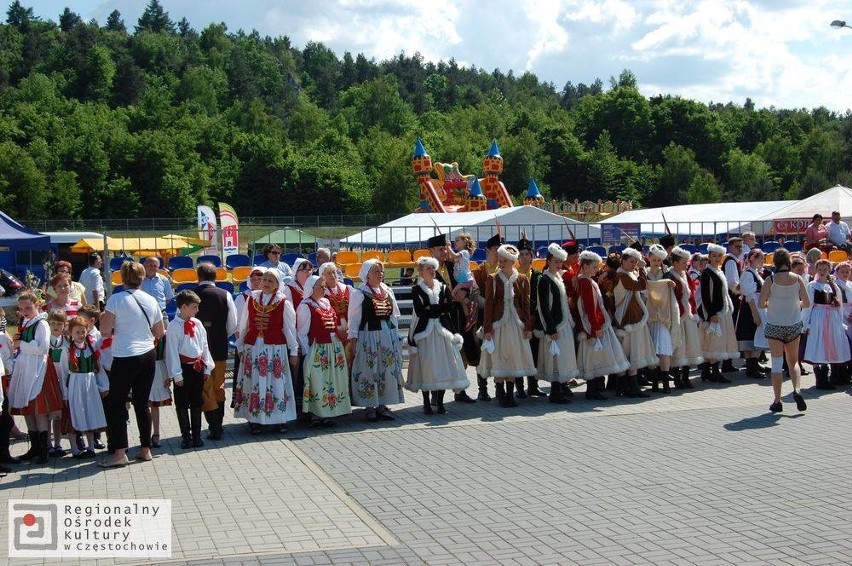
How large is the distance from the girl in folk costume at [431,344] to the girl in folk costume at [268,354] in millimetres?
1595

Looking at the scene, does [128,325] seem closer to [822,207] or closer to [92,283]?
[92,283]

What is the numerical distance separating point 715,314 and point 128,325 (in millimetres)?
7720

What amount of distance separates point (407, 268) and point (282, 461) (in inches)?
540

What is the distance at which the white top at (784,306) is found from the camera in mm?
10680

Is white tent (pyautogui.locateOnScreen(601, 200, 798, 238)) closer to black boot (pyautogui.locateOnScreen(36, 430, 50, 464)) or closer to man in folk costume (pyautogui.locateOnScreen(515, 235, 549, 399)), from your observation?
man in folk costume (pyautogui.locateOnScreen(515, 235, 549, 399))

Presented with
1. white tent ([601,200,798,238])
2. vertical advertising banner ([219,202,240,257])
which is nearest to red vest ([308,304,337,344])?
vertical advertising banner ([219,202,240,257])

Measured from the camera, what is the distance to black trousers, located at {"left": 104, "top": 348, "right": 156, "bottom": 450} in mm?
8430

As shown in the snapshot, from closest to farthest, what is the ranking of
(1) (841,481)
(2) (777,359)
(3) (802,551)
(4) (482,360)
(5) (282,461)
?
(3) (802,551) → (1) (841,481) → (5) (282,461) → (2) (777,359) → (4) (482,360)

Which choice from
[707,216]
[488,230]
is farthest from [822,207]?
[488,230]

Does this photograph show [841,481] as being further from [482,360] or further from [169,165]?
[169,165]

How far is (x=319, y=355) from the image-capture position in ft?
33.5

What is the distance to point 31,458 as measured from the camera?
8.96m

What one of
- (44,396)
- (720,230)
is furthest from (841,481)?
(720,230)

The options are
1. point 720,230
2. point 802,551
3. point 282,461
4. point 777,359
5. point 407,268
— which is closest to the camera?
point 802,551
